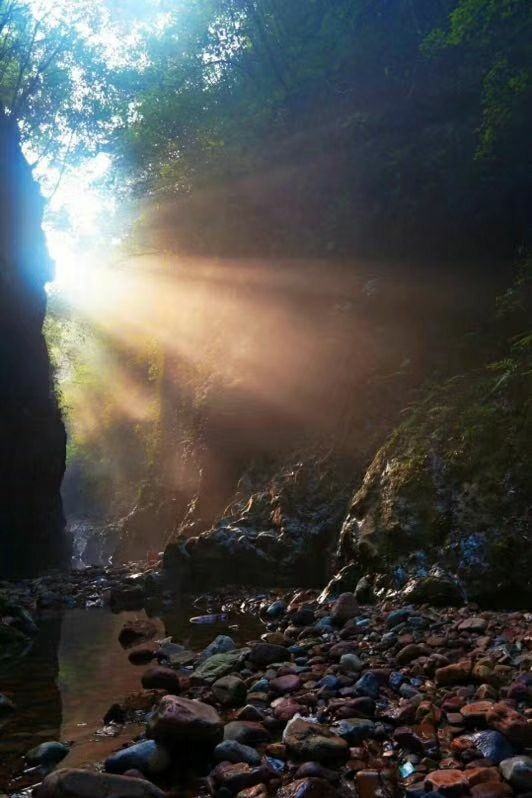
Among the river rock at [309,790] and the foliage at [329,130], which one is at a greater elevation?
the foliage at [329,130]

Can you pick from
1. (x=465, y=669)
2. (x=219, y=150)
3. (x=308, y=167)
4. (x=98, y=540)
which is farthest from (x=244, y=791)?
(x=98, y=540)

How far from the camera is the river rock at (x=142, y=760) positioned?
4.15 metres

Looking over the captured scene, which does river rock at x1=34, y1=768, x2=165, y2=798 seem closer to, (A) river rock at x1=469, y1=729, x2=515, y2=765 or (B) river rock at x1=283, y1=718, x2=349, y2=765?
(B) river rock at x1=283, y1=718, x2=349, y2=765

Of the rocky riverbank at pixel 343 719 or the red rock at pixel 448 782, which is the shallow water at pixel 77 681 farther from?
the red rock at pixel 448 782

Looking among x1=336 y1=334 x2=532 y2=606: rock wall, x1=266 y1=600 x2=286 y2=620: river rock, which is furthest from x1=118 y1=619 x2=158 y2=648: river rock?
x1=336 y1=334 x2=532 y2=606: rock wall

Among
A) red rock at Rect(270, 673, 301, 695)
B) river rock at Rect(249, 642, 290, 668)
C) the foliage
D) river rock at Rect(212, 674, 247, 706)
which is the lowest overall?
river rock at Rect(249, 642, 290, 668)

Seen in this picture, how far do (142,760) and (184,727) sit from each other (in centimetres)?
34

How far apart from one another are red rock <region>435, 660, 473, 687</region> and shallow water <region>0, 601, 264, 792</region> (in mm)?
2514

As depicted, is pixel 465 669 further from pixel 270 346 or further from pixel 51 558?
pixel 51 558

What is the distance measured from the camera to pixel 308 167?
A: 19141 mm

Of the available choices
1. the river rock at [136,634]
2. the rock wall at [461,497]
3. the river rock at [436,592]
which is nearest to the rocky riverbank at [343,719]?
the river rock at [436,592]

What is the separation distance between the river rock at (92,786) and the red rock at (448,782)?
64.5 inches

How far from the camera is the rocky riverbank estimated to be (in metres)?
3.73

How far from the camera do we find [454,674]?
5004mm
